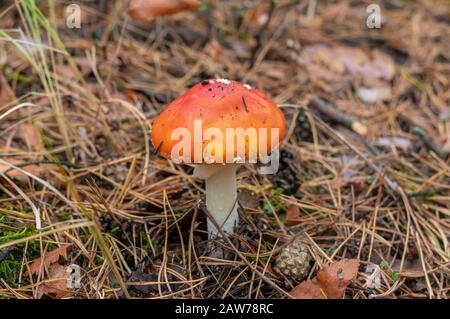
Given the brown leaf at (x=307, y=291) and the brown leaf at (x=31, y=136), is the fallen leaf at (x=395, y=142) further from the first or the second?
the brown leaf at (x=31, y=136)

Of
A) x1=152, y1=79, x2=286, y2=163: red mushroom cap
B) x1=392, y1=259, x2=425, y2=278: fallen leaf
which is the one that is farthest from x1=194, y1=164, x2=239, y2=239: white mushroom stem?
x1=392, y1=259, x2=425, y2=278: fallen leaf

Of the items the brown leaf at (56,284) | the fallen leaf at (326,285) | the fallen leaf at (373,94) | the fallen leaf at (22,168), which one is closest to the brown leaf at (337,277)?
the fallen leaf at (326,285)

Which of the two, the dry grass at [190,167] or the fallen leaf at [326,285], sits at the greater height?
the dry grass at [190,167]

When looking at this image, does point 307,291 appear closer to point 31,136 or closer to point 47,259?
point 47,259

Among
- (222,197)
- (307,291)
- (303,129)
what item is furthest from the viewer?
(303,129)

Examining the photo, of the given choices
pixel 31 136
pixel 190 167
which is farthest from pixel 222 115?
pixel 31 136

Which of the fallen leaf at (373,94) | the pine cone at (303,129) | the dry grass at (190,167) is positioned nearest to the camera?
the dry grass at (190,167)
